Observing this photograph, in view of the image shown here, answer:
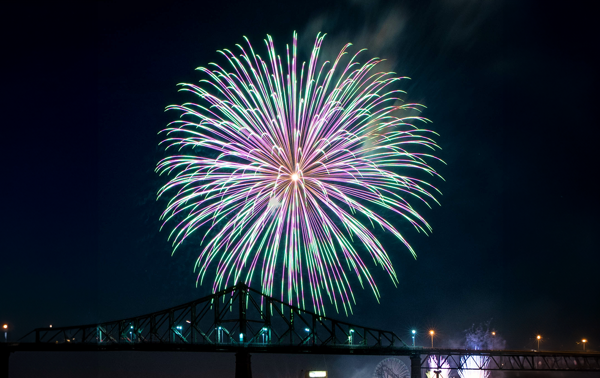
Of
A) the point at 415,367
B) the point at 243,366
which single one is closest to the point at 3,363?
the point at 243,366

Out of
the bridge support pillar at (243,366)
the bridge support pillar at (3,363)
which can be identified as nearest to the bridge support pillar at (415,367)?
the bridge support pillar at (243,366)

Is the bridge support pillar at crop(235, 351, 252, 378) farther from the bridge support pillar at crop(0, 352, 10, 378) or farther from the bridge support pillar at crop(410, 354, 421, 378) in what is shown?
the bridge support pillar at crop(0, 352, 10, 378)

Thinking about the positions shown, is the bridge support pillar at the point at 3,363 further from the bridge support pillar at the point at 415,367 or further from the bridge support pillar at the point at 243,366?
the bridge support pillar at the point at 415,367

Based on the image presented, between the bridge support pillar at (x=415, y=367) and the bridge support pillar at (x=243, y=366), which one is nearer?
the bridge support pillar at (x=243, y=366)

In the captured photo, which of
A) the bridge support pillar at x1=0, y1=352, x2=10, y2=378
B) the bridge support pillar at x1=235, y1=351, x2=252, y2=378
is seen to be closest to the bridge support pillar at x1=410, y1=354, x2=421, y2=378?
the bridge support pillar at x1=235, y1=351, x2=252, y2=378

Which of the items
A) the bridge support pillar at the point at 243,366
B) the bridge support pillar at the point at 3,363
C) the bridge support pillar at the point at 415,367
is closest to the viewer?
the bridge support pillar at the point at 243,366

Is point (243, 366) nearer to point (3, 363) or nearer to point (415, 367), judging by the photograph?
point (415, 367)

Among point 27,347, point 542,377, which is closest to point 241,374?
point 27,347

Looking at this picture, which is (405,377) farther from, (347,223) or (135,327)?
(347,223)
